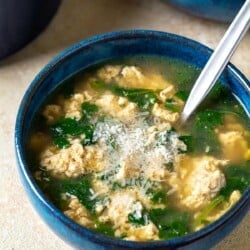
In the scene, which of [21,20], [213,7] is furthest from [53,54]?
[213,7]

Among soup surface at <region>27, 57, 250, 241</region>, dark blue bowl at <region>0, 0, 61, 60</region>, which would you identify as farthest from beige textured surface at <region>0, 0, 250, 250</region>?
soup surface at <region>27, 57, 250, 241</region>

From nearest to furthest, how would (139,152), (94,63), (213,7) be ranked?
(139,152) < (94,63) < (213,7)

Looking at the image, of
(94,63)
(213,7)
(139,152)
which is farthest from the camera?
(213,7)

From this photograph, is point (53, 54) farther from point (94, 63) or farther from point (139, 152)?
point (139, 152)

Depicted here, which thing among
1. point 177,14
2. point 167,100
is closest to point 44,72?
point 167,100

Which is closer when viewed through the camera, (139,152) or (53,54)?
(139,152)

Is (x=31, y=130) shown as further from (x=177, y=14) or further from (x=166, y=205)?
(x=177, y=14)

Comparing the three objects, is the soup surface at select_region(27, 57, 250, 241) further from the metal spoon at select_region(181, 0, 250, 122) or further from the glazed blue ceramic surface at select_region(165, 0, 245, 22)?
the glazed blue ceramic surface at select_region(165, 0, 245, 22)
